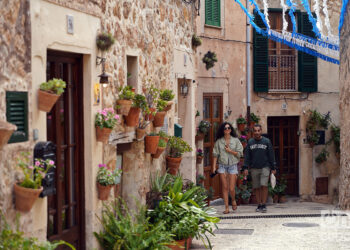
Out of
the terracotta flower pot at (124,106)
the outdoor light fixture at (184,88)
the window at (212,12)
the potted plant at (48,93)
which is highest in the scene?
the window at (212,12)

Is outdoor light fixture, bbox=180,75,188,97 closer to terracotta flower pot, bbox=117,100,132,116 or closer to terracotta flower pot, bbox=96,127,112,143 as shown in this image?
terracotta flower pot, bbox=117,100,132,116

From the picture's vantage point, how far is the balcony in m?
18.1

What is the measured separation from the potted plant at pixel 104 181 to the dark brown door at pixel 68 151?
22 cm

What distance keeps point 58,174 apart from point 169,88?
401 centimetres

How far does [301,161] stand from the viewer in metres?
18.1

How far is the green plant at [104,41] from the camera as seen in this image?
714cm

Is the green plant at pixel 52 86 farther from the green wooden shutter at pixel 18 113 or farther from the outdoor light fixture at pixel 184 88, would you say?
the outdoor light fixture at pixel 184 88

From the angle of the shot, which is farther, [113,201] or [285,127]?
[285,127]

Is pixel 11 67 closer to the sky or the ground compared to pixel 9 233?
closer to the sky

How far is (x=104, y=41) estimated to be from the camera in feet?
23.5

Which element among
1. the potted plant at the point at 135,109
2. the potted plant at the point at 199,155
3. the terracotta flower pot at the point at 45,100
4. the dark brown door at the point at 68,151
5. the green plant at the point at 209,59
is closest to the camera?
the terracotta flower pot at the point at 45,100

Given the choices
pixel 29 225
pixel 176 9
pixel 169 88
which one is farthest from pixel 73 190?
pixel 176 9

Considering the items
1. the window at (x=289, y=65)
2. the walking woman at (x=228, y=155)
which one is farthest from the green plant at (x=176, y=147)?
the window at (x=289, y=65)

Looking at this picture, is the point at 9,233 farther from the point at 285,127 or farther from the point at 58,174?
the point at 285,127
